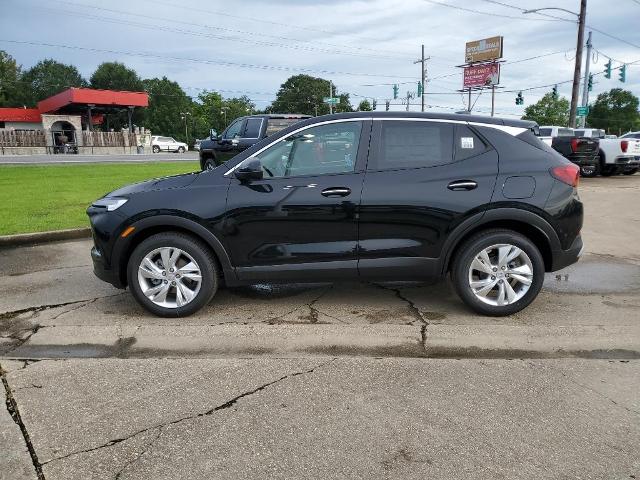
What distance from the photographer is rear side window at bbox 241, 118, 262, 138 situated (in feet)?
45.2

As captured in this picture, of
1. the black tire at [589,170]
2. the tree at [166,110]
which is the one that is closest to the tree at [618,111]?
the tree at [166,110]

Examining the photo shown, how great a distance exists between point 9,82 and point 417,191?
95954 mm

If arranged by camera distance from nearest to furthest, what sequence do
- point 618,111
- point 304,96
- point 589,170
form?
point 589,170 < point 618,111 < point 304,96

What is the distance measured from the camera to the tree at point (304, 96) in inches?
4006

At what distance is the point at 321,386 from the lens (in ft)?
11.2

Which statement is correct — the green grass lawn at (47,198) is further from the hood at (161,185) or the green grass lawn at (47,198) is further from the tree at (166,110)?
the tree at (166,110)

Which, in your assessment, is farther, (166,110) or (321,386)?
(166,110)

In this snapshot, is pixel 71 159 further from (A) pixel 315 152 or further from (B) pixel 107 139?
(A) pixel 315 152

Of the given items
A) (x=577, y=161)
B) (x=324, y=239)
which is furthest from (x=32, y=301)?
(x=577, y=161)

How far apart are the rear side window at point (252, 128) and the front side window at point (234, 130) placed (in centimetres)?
28

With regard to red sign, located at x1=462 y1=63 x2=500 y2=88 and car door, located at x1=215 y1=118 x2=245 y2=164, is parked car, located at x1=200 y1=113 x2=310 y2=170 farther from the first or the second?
red sign, located at x1=462 y1=63 x2=500 y2=88

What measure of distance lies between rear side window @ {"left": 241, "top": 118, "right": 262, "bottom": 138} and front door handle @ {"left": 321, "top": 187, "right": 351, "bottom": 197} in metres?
9.68

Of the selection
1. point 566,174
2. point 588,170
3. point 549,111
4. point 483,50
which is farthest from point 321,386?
point 549,111

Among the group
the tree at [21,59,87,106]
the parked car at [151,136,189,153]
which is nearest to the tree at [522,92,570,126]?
the parked car at [151,136,189,153]
